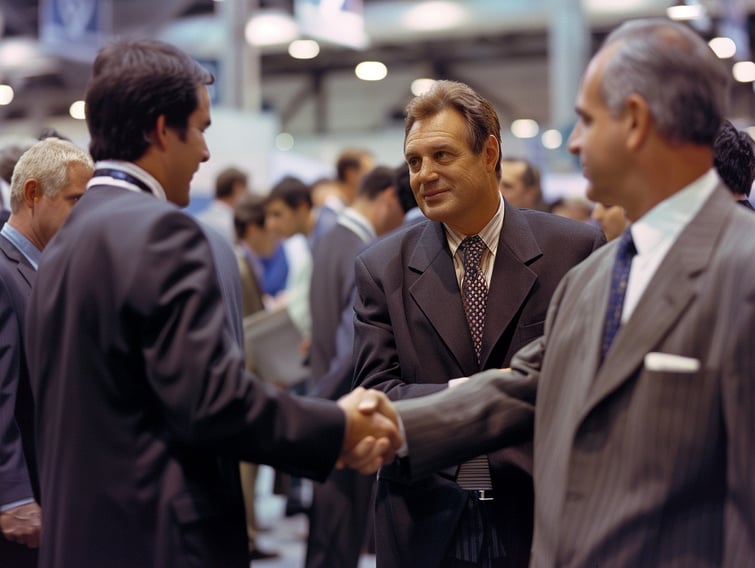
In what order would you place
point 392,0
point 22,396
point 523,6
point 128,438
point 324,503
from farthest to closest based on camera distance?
point 392,0
point 523,6
point 324,503
point 22,396
point 128,438

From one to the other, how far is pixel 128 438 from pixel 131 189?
0.52 meters

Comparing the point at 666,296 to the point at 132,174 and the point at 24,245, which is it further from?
the point at 24,245

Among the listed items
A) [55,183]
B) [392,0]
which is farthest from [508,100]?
[55,183]

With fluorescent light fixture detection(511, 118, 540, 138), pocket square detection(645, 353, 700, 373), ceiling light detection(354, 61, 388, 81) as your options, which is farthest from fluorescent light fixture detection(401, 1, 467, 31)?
pocket square detection(645, 353, 700, 373)

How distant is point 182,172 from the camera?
2387 mm

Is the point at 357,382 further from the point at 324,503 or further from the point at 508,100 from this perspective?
the point at 508,100

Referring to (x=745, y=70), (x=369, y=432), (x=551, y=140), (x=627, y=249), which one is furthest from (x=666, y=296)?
(x=745, y=70)

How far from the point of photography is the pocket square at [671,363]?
1.89m

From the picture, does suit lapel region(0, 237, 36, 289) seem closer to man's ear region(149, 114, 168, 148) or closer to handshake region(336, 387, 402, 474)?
man's ear region(149, 114, 168, 148)

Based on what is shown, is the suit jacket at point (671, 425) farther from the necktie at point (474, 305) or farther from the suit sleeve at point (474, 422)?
the necktie at point (474, 305)

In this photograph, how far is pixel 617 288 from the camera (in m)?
2.11

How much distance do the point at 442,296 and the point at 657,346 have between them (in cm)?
100

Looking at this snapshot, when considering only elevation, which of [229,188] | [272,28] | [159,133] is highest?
[272,28]

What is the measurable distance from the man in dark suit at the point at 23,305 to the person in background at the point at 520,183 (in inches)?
112
